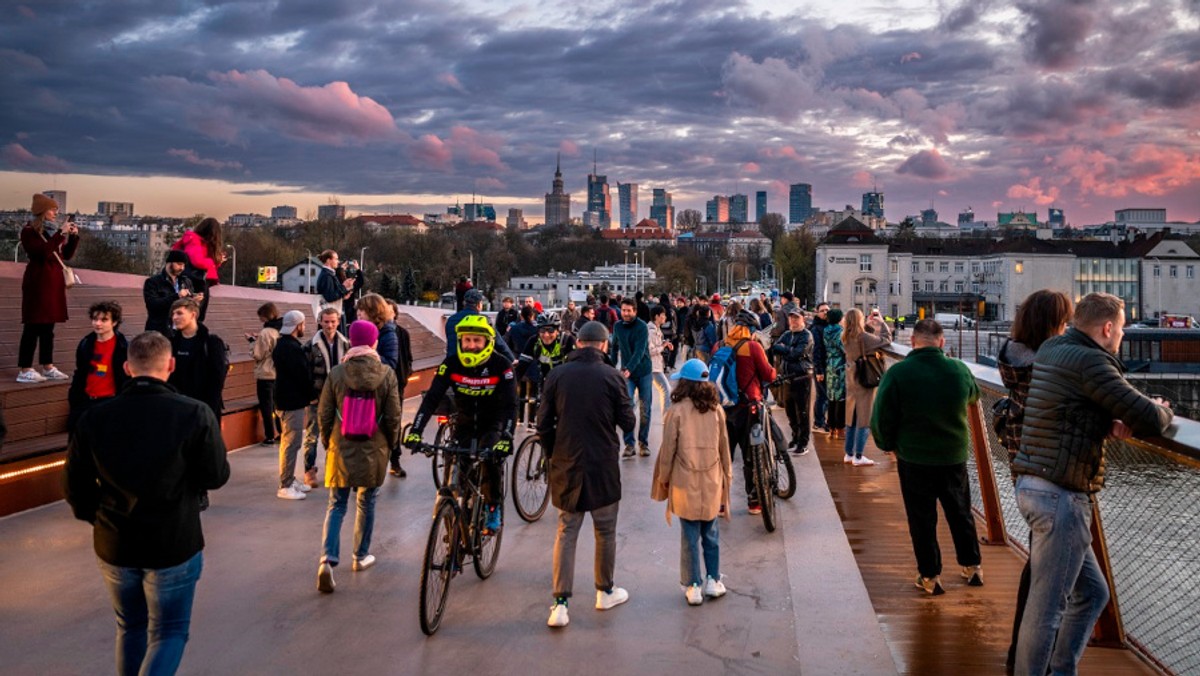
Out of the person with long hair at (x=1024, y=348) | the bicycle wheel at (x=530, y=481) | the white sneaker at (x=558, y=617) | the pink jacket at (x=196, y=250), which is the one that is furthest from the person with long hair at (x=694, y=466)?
the pink jacket at (x=196, y=250)

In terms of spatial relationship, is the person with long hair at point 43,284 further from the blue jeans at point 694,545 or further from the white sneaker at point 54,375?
the blue jeans at point 694,545

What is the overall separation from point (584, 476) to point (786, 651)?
1.55 metres

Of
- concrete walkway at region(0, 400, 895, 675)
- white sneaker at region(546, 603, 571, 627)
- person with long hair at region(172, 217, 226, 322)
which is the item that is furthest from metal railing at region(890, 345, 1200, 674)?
person with long hair at region(172, 217, 226, 322)

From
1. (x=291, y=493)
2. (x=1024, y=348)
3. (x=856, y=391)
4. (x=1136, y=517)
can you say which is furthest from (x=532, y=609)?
(x=856, y=391)

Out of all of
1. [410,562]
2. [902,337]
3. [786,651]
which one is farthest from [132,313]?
[902,337]

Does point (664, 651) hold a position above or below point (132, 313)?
below

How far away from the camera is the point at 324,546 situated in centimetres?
Result: 622

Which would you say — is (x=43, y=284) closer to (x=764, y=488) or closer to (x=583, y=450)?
(x=583, y=450)

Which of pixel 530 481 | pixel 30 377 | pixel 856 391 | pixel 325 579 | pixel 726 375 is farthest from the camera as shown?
pixel 856 391

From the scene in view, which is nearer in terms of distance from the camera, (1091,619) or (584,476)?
(1091,619)

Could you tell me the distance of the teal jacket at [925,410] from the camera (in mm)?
5996

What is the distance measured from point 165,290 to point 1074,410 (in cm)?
837

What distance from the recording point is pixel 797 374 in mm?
10914

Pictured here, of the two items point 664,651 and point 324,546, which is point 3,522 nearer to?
point 324,546
